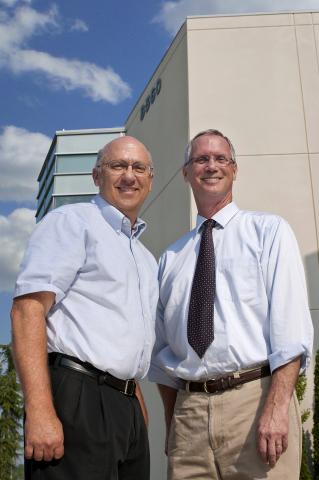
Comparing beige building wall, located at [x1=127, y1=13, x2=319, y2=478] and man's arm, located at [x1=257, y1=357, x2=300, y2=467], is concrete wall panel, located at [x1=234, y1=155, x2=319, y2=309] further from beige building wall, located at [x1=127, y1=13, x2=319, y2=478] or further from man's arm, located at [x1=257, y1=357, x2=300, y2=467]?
man's arm, located at [x1=257, y1=357, x2=300, y2=467]

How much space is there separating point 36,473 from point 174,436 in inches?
34.5

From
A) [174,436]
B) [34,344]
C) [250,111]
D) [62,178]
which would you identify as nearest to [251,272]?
[174,436]

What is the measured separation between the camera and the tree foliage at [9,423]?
112 feet

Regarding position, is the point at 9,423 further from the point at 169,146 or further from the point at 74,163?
the point at 169,146

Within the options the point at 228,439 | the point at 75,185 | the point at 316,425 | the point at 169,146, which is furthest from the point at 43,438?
the point at 75,185

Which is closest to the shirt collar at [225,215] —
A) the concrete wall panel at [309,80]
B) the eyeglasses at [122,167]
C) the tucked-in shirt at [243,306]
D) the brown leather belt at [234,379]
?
the tucked-in shirt at [243,306]

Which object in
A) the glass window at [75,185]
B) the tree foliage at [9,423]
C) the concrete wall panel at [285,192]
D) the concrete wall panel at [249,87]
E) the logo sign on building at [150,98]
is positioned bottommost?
the tree foliage at [9,423]

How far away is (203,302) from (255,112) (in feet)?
20.0

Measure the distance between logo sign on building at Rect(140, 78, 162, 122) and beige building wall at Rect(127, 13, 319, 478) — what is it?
76 centimetres

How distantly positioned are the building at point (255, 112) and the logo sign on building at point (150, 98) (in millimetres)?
682

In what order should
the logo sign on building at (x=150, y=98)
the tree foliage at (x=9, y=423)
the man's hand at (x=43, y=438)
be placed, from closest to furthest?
the man's hand at (x=43, y=438) → the logo sign on building at (x=150, y=98) → the tree foliage at (x=9, y=423)

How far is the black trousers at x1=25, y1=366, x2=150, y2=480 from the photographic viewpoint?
200 centimetres

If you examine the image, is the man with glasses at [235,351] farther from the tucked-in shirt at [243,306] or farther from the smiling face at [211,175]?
the smiling face at [211,175]

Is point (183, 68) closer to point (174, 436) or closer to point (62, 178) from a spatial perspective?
point (174, 436)
